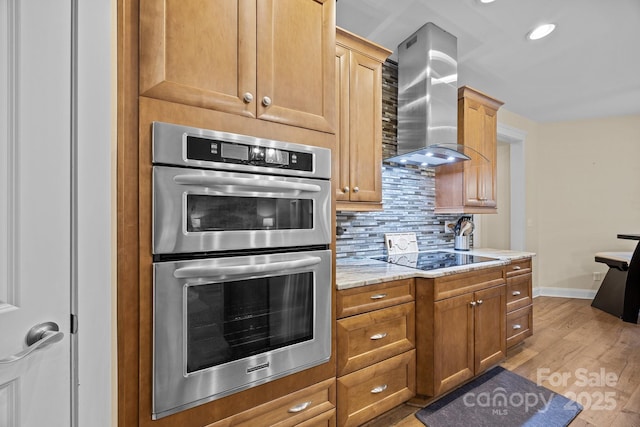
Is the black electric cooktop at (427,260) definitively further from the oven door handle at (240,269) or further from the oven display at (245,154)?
the oven display at (245,154)

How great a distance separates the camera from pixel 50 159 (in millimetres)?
857

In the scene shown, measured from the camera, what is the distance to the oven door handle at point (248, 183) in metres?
1.08

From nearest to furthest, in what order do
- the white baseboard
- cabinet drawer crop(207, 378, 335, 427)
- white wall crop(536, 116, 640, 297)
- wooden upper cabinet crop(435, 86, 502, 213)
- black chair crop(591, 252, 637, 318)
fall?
cabinet drawer crop(207, 378, 335, 427)
wooden upper cabinet crop(435, 86, 502, 213)
black chair crop(591, 252, 637, 318)
white wall crop(536, 116, 640, 297)
the white baseboard

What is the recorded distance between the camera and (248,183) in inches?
47.1

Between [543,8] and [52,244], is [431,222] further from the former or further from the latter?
[52,244]

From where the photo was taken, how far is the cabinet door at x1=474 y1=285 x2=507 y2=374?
7.12 feet

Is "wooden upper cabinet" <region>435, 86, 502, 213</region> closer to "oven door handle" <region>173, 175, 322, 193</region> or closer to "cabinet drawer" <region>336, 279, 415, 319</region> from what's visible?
"cabinet drawer" <region>336, 279, 415, 319</region>

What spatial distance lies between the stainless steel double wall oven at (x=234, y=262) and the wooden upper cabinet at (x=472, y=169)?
1892 mm

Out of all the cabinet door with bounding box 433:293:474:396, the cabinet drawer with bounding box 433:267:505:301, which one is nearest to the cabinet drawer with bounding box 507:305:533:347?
the cabinet drawer with bounding box 433:267:505:301

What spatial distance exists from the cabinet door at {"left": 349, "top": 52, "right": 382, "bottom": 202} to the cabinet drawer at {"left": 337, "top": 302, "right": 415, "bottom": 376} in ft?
2.48

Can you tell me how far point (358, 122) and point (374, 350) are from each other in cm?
143

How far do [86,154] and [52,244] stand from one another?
0.28 m

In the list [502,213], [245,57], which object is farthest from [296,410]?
[502,213]

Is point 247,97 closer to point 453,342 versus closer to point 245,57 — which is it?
point 245,57
